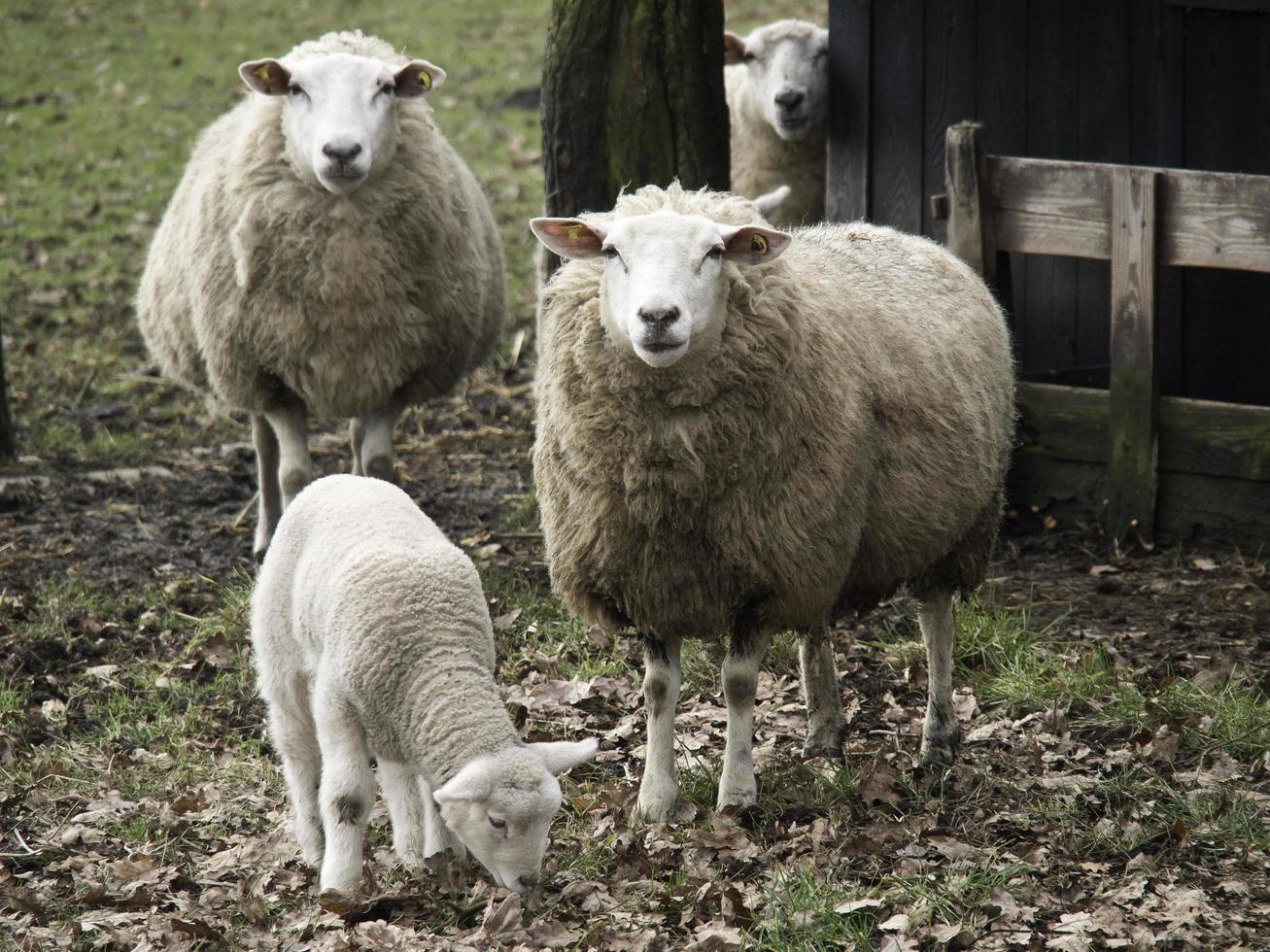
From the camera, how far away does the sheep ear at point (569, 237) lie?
4523 millimetres

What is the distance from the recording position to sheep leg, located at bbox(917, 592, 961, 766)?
5.12 meters

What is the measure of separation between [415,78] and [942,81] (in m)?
2.79

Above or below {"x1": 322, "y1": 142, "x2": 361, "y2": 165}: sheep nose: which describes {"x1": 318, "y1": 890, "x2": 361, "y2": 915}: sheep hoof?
below

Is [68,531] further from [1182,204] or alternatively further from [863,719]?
[1182,204]

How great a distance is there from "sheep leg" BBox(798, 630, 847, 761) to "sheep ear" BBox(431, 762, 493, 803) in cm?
157

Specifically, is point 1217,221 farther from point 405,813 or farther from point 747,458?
point 405,813

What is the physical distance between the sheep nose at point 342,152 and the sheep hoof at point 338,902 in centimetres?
320

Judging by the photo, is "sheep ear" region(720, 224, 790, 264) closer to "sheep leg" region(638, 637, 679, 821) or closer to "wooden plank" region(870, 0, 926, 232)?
"sheep leg" region(638, 637, 679, 821)

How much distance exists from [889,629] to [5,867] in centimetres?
335

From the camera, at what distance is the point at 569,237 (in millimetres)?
4551

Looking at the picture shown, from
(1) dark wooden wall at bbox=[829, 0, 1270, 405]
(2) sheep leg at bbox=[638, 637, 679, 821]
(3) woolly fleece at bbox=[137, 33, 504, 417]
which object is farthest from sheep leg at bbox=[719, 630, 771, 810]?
(1) dark wooden wall at bbox=[829, 0, 1270, 405]

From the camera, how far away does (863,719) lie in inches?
219

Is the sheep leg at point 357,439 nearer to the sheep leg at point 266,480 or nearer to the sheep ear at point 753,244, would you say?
the sheep leg at point 266,480

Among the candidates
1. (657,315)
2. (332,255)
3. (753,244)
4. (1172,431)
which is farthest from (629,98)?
(657,315)
